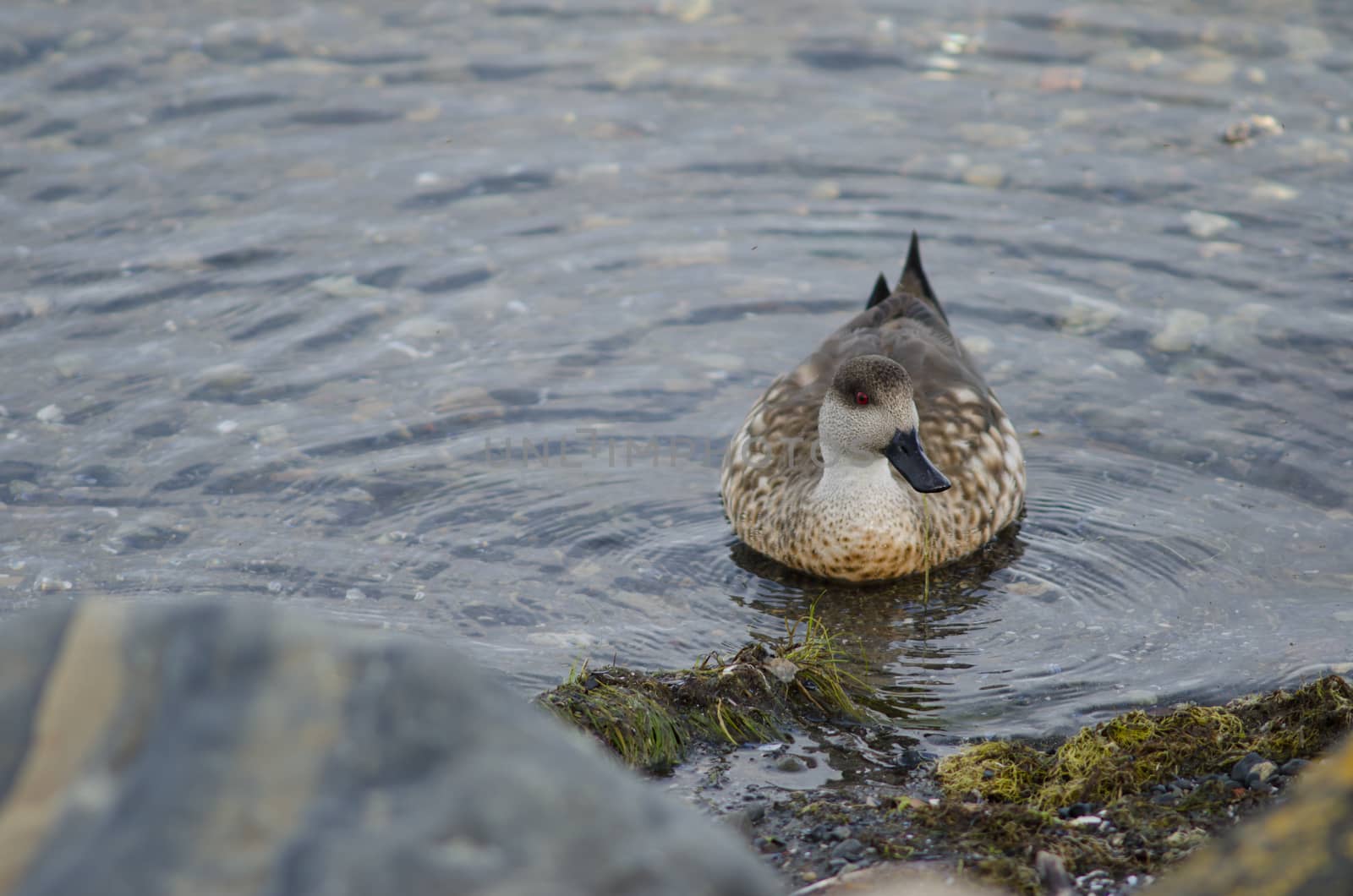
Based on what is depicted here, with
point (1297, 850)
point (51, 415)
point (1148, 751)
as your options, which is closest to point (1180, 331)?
point (1148, 751)

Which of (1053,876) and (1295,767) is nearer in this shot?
(1053,876)

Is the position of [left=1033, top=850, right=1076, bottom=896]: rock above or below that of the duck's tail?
below

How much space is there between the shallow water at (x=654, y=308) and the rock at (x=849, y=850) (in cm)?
141

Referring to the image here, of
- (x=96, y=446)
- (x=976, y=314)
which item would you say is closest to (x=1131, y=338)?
(x=976, y=314)

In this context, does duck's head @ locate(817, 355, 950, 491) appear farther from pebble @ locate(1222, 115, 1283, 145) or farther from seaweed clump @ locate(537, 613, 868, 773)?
pebble @ locate(1222, 115, 1283, 145)

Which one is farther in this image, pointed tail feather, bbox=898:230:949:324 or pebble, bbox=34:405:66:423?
pointed tail feather, bbox=898:230:949:324

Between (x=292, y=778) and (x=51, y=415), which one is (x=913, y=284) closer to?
(x=51, y=415)

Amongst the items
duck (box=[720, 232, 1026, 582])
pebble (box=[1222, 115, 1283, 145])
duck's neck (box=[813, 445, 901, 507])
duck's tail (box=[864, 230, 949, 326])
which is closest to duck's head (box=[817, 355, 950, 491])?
duck (box=[720, 232, 1026, 582])

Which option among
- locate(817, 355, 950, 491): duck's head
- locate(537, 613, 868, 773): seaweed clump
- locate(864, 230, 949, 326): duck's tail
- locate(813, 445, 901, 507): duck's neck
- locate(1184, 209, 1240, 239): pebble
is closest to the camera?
locate(537, 613, 868, 773): seaweed clump

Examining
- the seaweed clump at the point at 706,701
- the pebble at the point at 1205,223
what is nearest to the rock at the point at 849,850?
the seaweed clump at the point at 706,701

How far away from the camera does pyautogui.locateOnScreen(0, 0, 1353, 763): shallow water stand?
6945mm

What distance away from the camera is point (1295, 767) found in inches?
188

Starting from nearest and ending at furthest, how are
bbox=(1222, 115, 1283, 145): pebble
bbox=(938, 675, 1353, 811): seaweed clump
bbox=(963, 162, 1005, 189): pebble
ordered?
bbox=(938, 675, 1353, 811): seaweed clump
bbox=(963, 162, 1005, 189): pebble
bbox=(1222, 115, 1283, 145): pebble

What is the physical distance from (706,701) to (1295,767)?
2.20 meters
